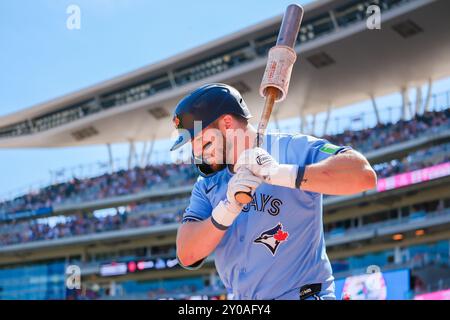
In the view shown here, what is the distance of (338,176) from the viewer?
10.9 feet

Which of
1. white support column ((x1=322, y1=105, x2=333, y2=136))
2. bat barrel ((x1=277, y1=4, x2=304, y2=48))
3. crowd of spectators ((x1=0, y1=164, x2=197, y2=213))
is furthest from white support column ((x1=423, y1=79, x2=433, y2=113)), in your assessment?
bat barrel ((x1=277, y1=4, x2=304, y2=48))

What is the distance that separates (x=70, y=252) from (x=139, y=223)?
21.6 ft

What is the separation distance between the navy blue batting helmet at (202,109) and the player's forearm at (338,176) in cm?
51

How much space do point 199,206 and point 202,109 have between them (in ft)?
1.83

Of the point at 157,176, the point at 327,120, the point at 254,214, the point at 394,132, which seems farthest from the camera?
the point at 157,176

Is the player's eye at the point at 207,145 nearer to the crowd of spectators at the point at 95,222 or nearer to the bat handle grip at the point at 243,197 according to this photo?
the bat handle grip at the point at 243,197

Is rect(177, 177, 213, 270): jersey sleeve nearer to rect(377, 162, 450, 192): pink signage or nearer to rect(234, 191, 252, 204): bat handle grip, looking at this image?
rect(234, 191, 252, 204): bat handle grip

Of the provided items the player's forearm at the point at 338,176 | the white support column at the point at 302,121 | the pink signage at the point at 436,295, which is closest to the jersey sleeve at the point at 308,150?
the player's forearm at the point at 338,176

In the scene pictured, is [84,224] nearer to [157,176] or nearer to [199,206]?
[157,176]

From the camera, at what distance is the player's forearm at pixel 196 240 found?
3.59 metres

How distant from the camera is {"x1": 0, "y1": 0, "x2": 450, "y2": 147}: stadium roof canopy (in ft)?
146

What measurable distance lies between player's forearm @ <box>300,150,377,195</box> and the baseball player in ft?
0.06

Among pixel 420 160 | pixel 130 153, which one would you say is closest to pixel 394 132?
pixel 420 160

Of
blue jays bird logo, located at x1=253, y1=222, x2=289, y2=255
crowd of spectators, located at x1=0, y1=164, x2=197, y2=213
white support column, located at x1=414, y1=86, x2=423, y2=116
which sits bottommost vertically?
blue jays bird logo, located at x1=253, y1=222, x2=289, y2=255
